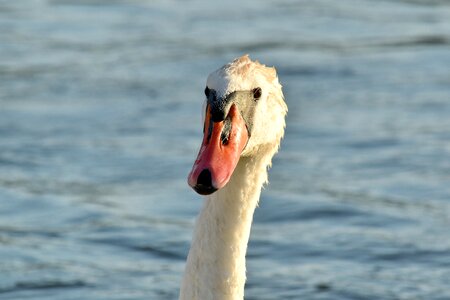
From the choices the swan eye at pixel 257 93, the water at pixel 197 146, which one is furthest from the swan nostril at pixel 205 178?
the water at pixel 197 146

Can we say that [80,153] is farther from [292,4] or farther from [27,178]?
[292,4]

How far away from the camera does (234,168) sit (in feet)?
21.6

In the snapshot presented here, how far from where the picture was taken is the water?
35.7 ft

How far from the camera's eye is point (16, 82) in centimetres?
1547

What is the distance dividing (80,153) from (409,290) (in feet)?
13.5

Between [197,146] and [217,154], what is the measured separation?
704cm

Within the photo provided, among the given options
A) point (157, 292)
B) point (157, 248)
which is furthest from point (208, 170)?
point (157, 248)

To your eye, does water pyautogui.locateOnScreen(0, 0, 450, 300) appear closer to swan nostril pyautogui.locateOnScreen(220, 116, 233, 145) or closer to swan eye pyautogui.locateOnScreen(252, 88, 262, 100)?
swan eye pyautogui.locateOnScreen(252, 88, 262, 100)

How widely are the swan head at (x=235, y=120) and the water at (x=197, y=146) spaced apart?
346 cm

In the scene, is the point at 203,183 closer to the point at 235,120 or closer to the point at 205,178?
the point at 205,178

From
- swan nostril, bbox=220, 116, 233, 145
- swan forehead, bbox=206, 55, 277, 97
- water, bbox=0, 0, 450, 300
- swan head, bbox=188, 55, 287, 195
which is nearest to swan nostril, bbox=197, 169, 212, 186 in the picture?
swan head, bbox=188, 55, 287, 195

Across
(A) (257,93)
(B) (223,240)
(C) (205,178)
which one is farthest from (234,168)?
(B) (223,240)

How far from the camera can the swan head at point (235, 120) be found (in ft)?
20.9

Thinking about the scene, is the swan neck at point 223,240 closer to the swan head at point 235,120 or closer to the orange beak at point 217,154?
the swan head at point 235,120
